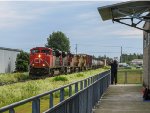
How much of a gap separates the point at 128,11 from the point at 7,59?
49501mm

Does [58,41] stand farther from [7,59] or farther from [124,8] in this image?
[124,8]

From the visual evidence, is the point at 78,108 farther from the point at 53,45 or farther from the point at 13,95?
the point at 53,45

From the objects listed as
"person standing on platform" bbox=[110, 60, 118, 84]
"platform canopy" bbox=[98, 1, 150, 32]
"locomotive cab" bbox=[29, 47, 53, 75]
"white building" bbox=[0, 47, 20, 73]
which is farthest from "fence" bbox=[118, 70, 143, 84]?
"platform canopy" bbox=[98, 1, 150, 32]

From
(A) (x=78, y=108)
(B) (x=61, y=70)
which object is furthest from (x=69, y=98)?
(B) (x=61, y=70)

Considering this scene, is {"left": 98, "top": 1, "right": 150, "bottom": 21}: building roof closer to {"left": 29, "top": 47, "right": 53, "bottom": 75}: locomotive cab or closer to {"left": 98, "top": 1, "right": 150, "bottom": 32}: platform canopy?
{"left": 98, "top": 1, "right": 150, "bottom": 32}: platform canopy

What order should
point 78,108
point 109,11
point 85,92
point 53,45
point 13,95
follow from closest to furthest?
1. point 78,108
2. point 85,92
3. point 109,11
4. point 13,95
5. point 53,45

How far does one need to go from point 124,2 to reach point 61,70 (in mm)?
42473

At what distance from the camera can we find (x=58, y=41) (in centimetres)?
13950

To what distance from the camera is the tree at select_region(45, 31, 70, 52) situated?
138 meters

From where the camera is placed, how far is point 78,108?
1148 centimetres

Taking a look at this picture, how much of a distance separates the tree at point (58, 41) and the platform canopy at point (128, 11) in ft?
397

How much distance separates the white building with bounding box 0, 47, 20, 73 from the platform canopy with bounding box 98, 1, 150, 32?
45304 mm

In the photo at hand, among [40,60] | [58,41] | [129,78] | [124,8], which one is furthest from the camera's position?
[58,41]

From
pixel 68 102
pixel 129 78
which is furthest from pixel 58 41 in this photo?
pixel 68 102
